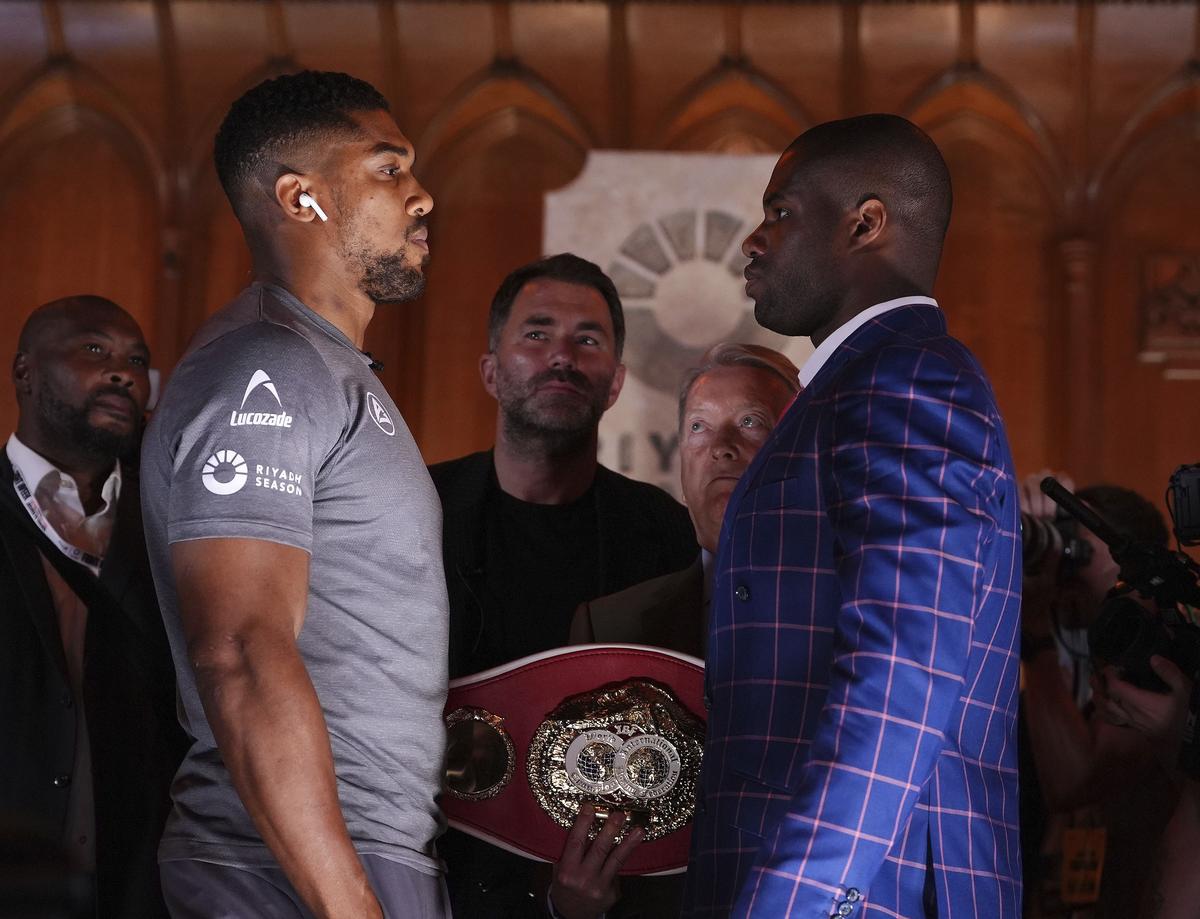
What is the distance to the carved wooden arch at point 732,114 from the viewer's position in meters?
4.70

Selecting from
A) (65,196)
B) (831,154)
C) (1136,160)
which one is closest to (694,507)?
(831,154)

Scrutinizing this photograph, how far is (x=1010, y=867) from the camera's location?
1.53 metres

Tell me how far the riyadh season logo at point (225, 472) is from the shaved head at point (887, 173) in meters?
0.73

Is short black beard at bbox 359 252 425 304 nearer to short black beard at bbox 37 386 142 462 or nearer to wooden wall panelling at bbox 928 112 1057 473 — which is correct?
short black beard at bbox 37 386 142 462

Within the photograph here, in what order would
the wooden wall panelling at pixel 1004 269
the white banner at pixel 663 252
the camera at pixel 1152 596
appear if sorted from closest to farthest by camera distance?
the camera at pixel 1152 596 < the white banner at pixel 663 252 < the wooden wall panelling at pixel 1004 269

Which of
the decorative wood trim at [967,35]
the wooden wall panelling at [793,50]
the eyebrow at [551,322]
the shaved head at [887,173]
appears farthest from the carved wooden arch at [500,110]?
the shaved head at [887,173]

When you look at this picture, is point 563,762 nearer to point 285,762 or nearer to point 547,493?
point 285,762

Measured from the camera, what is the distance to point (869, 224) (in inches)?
67.2

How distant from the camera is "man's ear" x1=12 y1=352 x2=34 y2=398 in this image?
119 inches

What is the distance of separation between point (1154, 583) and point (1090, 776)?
1.98ft

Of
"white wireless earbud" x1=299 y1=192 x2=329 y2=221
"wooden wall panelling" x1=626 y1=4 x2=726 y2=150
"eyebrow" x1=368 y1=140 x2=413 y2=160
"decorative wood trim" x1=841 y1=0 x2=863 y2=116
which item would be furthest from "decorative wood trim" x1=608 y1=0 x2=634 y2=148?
"white wireless earbud" x1=299 y1=192 x2=329 y2=221

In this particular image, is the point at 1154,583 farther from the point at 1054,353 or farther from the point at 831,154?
the point at 1054,353

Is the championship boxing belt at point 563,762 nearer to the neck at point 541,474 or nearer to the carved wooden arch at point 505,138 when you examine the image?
the neck at point 541,474

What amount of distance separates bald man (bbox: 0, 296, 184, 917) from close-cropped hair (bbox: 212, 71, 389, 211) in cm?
105
